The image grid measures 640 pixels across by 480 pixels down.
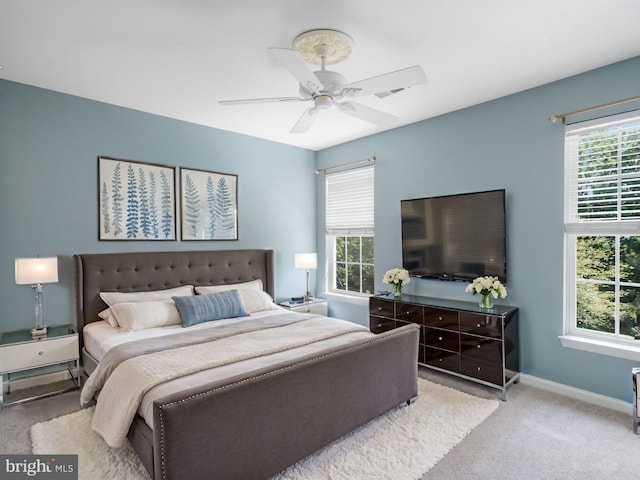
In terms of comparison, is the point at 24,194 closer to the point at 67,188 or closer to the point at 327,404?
the point at 67,188

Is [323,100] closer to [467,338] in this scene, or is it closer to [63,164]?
[467,338]

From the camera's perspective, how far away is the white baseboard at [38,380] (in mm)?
3113

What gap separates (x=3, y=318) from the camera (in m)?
3.07

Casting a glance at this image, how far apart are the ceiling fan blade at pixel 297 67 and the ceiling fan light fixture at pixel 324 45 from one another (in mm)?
268

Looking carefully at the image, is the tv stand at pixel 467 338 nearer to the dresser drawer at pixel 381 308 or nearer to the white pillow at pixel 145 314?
the dresser drawer at pixel 381 308

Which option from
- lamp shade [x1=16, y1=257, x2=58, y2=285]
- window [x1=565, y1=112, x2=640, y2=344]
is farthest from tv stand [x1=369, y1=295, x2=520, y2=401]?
lamp shade [x1=16, y1=257, x2=58, y2=285]

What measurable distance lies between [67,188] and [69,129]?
556 millimetres

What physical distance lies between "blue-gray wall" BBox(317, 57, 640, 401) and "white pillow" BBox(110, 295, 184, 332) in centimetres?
272

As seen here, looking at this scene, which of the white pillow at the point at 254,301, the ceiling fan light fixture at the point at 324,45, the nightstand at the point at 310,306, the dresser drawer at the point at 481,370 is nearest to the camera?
the ceiling fan light fixture at the point at 324,45

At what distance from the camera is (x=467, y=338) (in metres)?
3.25

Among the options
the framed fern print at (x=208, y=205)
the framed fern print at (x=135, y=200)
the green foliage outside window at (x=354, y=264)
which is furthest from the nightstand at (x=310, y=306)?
the framed fern print at (x=135, y=200)

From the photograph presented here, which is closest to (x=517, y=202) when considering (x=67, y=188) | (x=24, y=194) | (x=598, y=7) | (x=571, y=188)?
(x=571, y=188)

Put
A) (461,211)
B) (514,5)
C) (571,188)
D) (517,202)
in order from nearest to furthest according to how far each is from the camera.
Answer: (514,5) → (571,188) → (517,202) → (461,211)

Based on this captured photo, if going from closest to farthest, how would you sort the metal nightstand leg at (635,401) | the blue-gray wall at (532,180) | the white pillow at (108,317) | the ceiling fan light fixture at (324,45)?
the ceiling fan light fixture at (324,45)
the metal nightstand leg at (635,401)
the blue-gray wall at (532,180)
the white pillow at (108,317)
